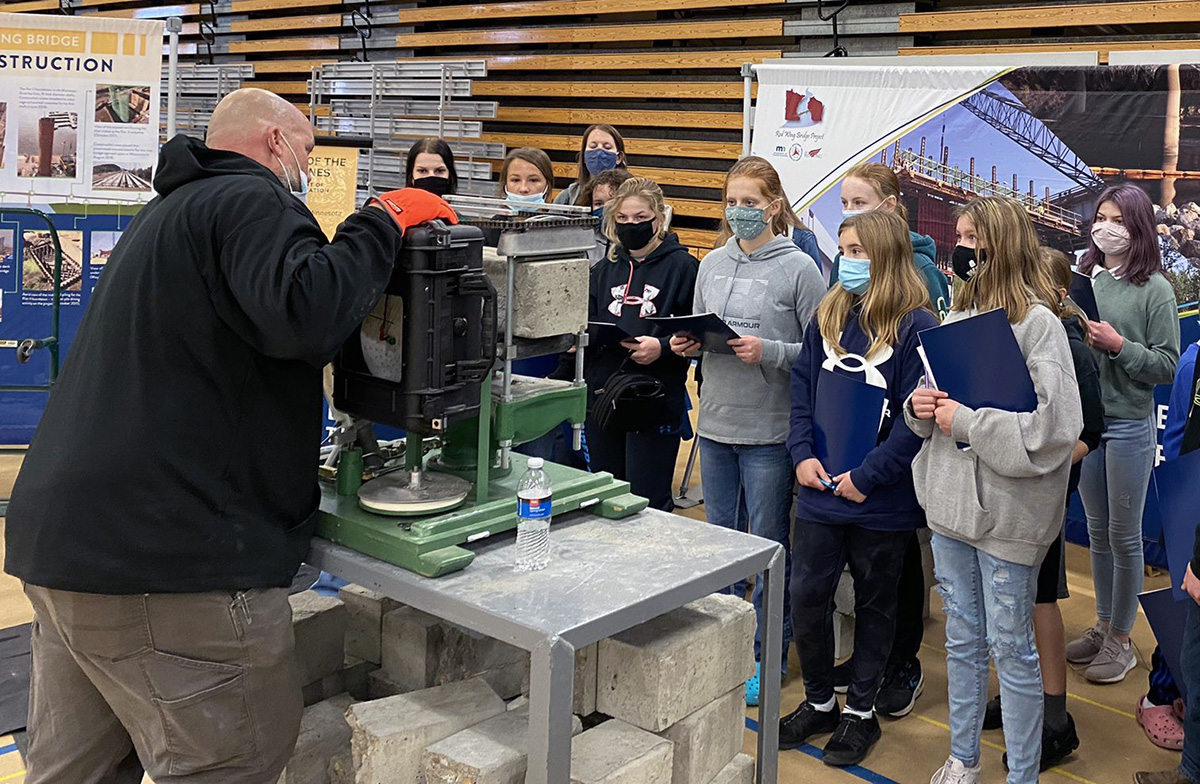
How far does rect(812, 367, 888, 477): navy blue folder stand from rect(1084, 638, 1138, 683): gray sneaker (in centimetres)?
119

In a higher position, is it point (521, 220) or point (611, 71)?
point (611, 71)

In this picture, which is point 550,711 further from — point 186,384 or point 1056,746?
point 1056,746

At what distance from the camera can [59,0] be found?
13.9m


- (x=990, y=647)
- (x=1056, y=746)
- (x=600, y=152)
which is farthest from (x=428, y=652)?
(x=600, y=152)

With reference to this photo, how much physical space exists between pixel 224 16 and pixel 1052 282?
11.4m

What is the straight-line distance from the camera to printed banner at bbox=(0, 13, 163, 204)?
513 cm

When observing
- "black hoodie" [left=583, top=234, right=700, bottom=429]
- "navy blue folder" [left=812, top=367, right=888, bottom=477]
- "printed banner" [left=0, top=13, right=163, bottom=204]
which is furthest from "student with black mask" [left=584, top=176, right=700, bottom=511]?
"printed banner" [left=0, top=13, right=163, bottom=204]

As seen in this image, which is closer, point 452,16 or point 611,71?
point 611,71

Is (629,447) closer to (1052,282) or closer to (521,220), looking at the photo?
(1052,282)

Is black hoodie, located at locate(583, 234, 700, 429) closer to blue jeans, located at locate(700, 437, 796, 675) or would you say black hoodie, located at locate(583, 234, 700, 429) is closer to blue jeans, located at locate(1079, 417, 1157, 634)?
blue jeans, located at locate(700, 437, 796, 675)

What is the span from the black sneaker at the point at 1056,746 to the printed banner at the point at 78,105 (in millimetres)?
4288

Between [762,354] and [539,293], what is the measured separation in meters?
1.20

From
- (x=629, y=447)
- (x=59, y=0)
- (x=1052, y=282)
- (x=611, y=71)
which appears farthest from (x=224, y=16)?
(x=1052, y=282)

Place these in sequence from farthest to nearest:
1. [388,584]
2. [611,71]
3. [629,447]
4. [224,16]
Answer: [224,16] < [611,71] < [629,447] < [388,584]
